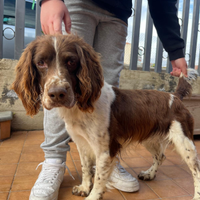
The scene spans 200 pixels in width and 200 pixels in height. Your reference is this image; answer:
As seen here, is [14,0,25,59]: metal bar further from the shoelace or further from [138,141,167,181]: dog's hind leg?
[138,141,167,181]: dog's hind leg

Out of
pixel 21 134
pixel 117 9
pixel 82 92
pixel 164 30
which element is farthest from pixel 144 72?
pixel 82 92

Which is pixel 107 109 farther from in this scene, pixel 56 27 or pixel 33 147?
pixel 33 147

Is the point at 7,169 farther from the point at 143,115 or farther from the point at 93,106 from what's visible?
the point at 143,115

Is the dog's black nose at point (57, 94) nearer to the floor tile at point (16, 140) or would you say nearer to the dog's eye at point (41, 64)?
the dog's eye at point (41, 64)

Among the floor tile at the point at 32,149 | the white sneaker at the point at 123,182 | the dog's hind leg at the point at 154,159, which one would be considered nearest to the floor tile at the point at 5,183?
the floor tile at the point at 32,149

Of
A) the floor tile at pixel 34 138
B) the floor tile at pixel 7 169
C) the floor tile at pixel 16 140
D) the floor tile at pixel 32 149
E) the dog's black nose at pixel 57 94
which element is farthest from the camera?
the floor tile at pixel 34 138

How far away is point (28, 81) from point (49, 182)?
0.93 m

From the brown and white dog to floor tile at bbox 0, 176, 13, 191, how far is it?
62 centimetres

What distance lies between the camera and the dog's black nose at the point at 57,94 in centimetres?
124

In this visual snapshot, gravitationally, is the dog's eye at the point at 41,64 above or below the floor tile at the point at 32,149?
above

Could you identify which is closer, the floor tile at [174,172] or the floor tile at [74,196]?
the floor tile at [74,196]

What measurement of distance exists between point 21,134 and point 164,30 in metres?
2.82

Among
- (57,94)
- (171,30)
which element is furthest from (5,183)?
(171,30)

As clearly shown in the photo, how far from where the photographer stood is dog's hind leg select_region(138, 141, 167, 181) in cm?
218
